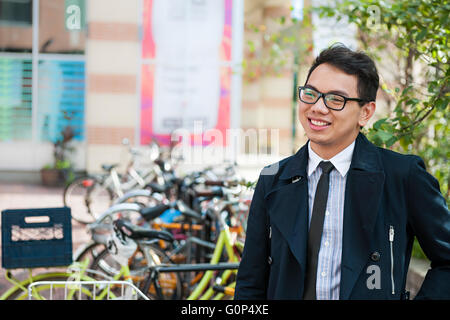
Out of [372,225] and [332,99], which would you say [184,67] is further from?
[372,225]

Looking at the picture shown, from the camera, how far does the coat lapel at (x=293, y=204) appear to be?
197cm

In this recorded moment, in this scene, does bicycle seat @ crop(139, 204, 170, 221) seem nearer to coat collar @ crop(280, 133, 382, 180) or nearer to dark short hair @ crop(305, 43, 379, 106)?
coat collar @ crop(280, 133, 382, 180)

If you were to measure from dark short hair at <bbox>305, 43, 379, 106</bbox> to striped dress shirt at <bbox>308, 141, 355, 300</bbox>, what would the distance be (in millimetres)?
204

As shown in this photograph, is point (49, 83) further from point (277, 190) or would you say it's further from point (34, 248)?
point (277, 190)

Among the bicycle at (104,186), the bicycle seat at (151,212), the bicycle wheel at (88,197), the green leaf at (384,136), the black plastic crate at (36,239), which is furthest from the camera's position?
the bicycle wheel at (88,197)

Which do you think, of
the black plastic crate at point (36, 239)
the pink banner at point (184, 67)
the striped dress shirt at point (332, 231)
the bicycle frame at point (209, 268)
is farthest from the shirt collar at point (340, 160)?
the pink banner at point (184, 67)

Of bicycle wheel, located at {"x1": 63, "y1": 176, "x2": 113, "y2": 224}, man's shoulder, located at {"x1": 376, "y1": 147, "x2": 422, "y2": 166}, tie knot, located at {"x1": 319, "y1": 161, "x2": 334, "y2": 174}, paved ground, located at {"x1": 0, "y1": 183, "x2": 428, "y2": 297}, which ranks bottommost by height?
paved ground, located at {"x1": 0, "y1": 183, "x2": 428, "y2": 297}

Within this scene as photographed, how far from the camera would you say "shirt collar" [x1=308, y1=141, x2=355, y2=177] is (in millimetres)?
2041

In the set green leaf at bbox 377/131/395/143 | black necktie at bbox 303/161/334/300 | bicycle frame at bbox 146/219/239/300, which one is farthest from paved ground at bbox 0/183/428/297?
black necktie at bbox 303/161/334/300

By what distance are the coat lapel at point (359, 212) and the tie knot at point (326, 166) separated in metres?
0.06

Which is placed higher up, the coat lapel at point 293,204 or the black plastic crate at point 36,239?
the coat lapel at point 293,204

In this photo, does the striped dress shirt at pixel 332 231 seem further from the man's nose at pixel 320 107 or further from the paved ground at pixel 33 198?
the paved ground at pixel 33 198
